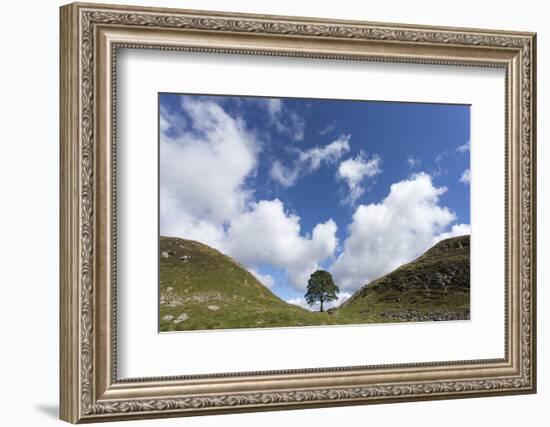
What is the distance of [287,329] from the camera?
529 centimetres

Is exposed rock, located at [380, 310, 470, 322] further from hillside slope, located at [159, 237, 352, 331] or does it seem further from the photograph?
hillside slope, located at [159, 237, 352, 331]

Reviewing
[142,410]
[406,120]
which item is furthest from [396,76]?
[142,410]

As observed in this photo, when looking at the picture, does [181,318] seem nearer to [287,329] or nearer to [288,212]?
[287,329]

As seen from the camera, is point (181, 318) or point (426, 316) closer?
point (181, 318)

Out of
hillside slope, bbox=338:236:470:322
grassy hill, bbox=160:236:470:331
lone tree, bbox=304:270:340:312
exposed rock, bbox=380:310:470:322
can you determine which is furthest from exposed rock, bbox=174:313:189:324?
exposed rock, bbox=380:310:470:322

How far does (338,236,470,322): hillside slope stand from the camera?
17.9 ft

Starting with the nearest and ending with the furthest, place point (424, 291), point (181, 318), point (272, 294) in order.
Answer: point (181, 318) < point (272, 294) < point (424, 291)

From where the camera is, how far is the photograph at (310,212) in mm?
5109

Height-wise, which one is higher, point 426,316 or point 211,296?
point 211,296

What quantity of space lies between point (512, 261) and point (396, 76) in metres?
1.20

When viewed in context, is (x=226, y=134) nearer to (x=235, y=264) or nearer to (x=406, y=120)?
(x=235, y=264)

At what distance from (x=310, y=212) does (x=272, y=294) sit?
458 millimetres

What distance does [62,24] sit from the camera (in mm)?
4945

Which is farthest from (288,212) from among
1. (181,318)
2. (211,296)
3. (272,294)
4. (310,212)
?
(181,318)
